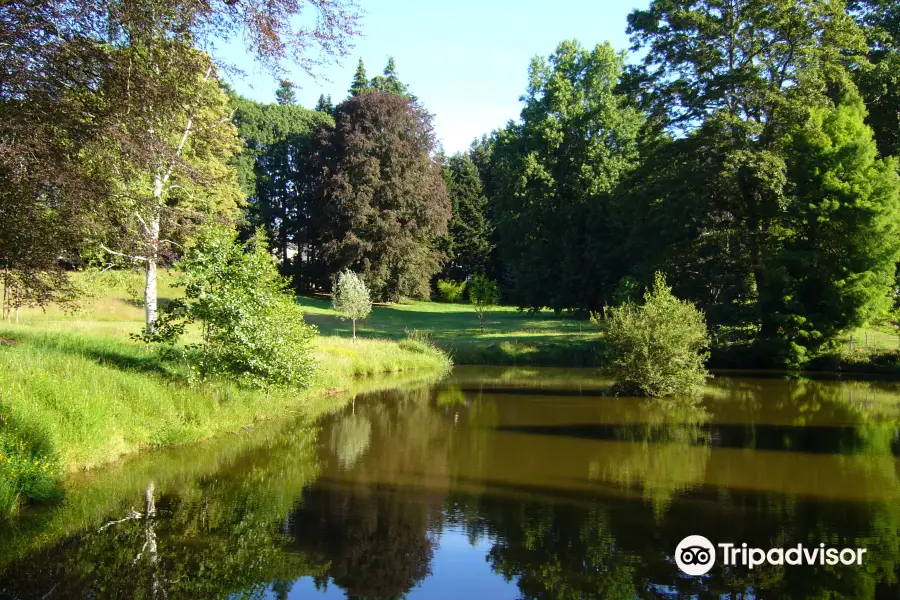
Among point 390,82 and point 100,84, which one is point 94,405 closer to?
point 100,84

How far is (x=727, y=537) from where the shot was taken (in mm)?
9289

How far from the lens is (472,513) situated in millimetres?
10555

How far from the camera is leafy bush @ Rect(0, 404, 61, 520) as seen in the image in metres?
9.28

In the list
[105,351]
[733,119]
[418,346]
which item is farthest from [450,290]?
[105,351]

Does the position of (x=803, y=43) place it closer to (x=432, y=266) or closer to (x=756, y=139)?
(x=756, y=139)

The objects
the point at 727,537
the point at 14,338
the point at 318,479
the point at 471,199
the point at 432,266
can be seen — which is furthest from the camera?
the point at 471,199

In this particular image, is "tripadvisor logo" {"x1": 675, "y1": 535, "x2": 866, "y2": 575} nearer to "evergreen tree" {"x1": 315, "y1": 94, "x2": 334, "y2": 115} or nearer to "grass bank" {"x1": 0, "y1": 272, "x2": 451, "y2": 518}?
"grass bank" {"x1": 0, "y1": 272, "x2": 451, "y2": 518}

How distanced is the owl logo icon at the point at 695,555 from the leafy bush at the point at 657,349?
13132 millimetres

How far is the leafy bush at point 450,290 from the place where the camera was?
64.8 m

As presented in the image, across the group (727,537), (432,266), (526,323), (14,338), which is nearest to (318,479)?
(727,537)

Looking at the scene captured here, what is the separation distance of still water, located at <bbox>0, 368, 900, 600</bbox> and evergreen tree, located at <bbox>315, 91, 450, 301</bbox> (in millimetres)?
32187

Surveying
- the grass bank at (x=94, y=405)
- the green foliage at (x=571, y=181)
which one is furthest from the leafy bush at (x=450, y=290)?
the grass bank at (x=94, y=405)

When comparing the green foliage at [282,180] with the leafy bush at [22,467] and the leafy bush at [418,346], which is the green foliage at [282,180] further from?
the leafy bush at [22,467]

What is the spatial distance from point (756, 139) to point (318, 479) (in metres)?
26.6
